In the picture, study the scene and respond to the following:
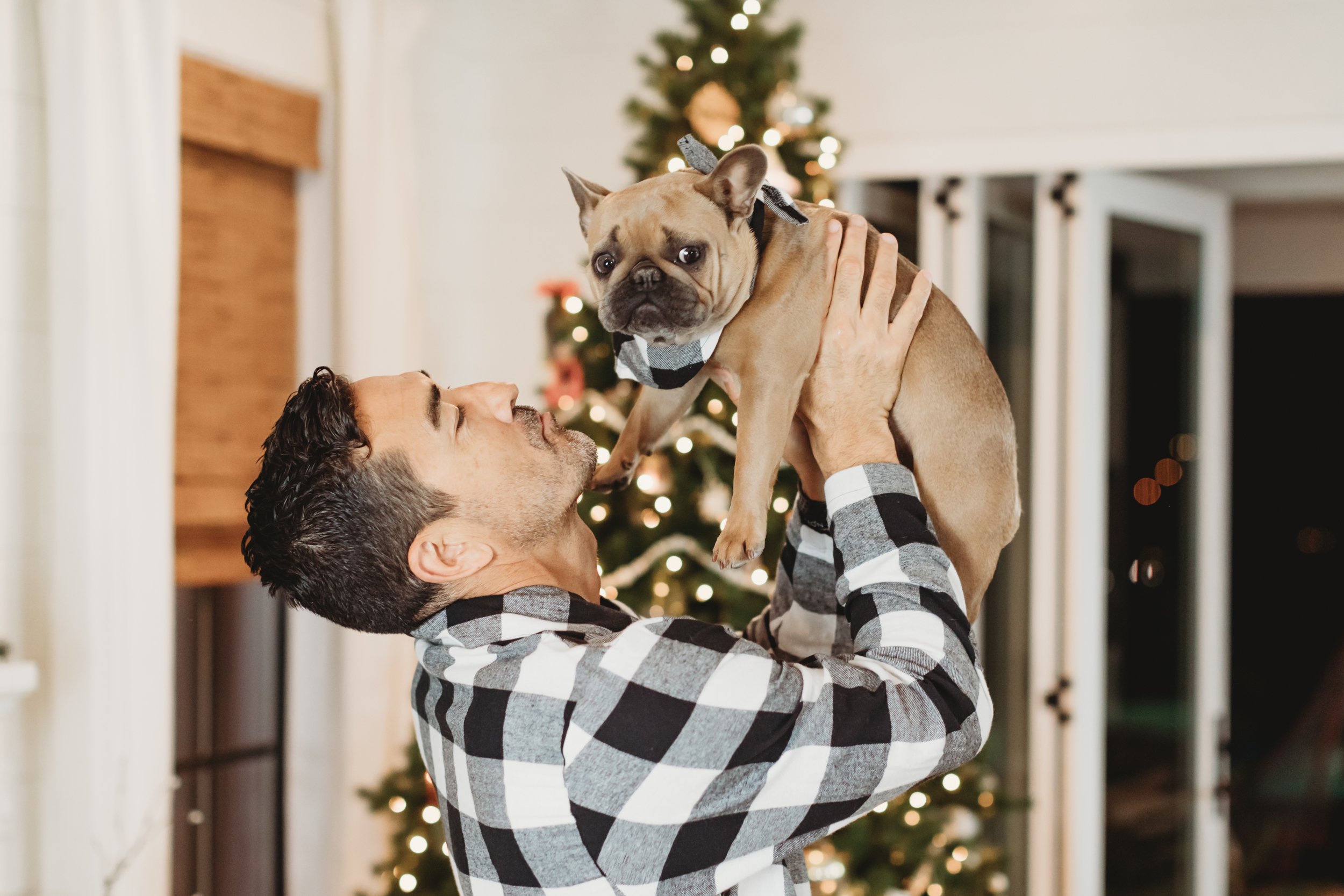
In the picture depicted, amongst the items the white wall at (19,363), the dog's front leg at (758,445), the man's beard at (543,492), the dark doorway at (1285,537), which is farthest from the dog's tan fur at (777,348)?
the dark doorway at (1285,537)

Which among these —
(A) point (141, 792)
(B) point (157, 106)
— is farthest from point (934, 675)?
(B) point (157, 106)

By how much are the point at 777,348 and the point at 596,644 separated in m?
0.31

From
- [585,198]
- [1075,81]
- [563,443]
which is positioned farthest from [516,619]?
[1075,81]

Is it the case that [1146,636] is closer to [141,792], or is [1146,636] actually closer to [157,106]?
[141,792]

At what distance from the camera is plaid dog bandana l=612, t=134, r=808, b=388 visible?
41.5 inches

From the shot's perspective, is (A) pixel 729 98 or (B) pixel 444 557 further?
(A) pixel 729 98

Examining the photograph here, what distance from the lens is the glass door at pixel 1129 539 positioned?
3189 mm

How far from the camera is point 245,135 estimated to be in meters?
2.87

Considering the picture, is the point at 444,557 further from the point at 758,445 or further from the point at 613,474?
the point at 758,445

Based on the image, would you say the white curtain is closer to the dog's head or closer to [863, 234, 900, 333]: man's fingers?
the dog's head

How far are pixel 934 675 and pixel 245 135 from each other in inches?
99.1

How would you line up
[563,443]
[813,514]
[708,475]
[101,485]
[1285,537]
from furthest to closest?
1. [1285,537]
2. [708,475]
3. [101,485]
4. [813,514]
5. [563,443]

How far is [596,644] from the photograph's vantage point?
3.24 ft

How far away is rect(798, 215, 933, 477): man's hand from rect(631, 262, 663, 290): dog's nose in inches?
6.8
